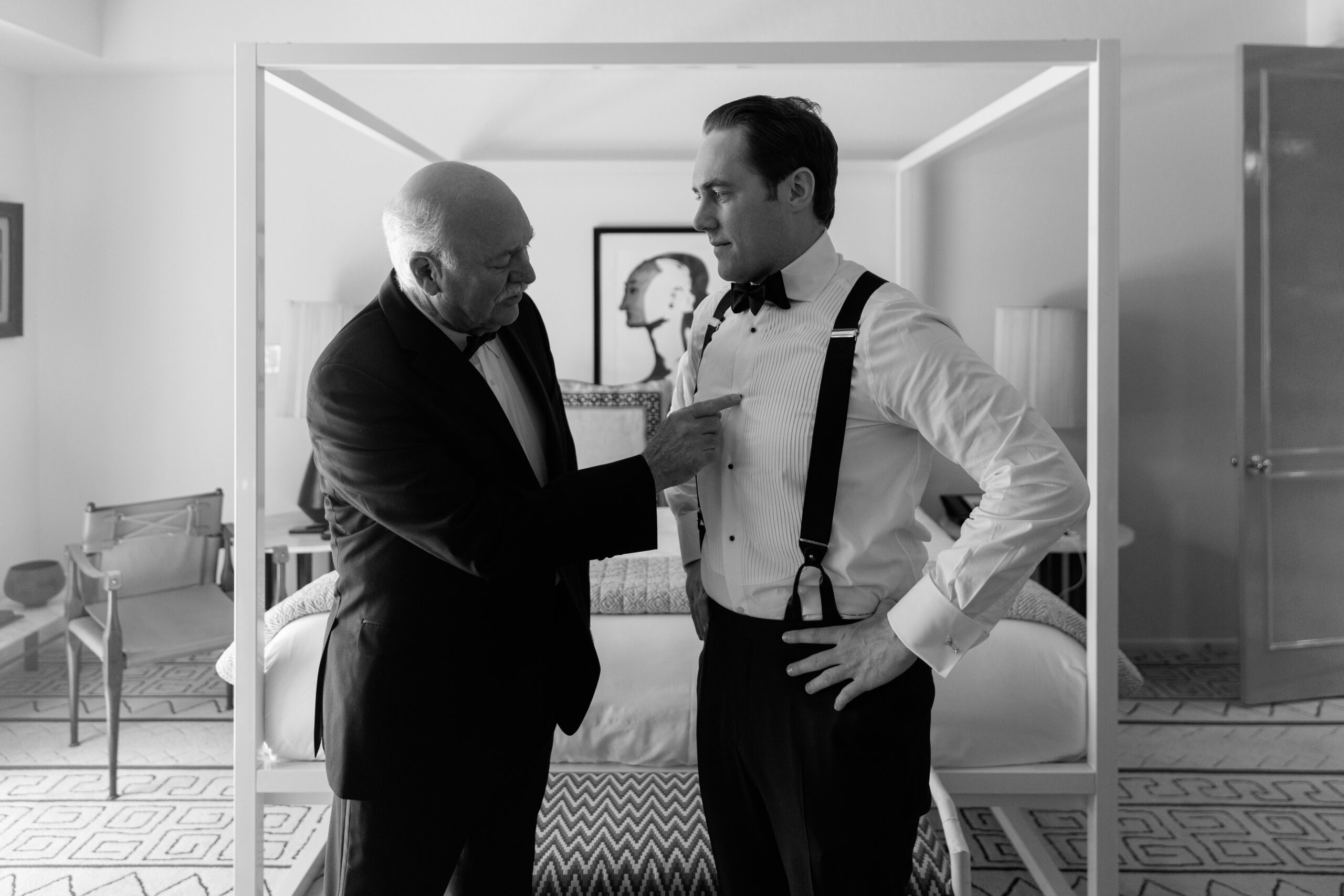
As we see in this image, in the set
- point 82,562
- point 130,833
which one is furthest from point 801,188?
point 82,562

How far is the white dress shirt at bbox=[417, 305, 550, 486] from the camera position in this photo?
1624mm

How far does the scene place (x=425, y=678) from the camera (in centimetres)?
152

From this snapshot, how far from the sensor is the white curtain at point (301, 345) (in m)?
4.00

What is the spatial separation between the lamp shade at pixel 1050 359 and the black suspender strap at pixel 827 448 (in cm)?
268

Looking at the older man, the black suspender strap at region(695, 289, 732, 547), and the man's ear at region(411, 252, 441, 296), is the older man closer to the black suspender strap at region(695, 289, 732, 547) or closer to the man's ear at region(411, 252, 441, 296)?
the man's ear at region(411, 252, 441, 296)

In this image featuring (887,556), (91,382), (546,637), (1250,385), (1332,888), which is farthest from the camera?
(91,382)

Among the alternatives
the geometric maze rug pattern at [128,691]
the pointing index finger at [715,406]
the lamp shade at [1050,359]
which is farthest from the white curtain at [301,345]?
the pointing index finger at [715,406]

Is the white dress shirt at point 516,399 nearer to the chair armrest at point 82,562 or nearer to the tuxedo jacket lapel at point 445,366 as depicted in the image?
the tuxedo jacket lapel at point 445,366

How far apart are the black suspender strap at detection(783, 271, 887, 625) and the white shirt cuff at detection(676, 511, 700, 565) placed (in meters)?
0.35

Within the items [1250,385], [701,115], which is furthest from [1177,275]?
[701,115]

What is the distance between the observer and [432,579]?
59.9 inches

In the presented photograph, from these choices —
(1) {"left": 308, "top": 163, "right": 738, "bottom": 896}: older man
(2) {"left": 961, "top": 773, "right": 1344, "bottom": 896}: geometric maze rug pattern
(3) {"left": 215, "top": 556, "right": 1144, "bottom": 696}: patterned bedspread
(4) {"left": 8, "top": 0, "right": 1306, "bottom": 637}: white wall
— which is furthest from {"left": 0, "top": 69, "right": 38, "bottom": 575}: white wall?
(2) {"left": 961, "top": 773, "right": 1344, "bottom": 896}: geometric maze rug pattern

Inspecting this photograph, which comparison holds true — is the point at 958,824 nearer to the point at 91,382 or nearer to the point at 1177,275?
the point at 1177,275

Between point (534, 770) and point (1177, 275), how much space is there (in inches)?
144
